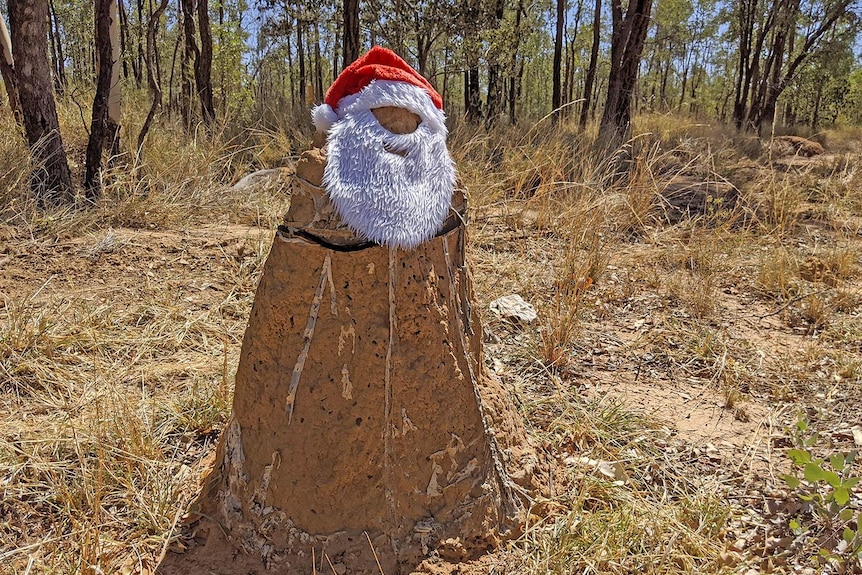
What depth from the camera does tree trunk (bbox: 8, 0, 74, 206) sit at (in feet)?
13.1

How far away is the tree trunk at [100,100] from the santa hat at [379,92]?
369 cm

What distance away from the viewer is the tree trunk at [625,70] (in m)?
6.80

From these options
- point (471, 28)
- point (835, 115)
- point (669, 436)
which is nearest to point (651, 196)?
point (669, 436)

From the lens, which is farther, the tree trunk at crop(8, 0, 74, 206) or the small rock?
the tree trunk at crop(8, 0, 74, 206)

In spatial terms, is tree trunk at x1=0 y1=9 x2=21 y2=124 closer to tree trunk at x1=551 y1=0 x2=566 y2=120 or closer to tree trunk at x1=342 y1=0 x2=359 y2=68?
tree trunk at x1=342 y1=0 x2=359 y2=68

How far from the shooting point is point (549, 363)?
9.24ft

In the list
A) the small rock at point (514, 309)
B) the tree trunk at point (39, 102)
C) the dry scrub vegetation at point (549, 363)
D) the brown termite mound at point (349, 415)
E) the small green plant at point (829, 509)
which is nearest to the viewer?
the brown termite mound at point (349, 415)

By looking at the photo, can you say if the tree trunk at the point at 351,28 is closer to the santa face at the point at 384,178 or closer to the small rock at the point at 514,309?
the small rock at the point at 514,309

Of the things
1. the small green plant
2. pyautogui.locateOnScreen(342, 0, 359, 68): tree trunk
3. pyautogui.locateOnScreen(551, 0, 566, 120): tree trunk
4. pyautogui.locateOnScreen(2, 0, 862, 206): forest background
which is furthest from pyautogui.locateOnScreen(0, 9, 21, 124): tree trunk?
pyautogui.locateOnScreen(551, 0, 566, 120): tree trunk

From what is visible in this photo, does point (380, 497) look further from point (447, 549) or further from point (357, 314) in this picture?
point (357, 314)

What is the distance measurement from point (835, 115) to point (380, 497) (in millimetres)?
28839

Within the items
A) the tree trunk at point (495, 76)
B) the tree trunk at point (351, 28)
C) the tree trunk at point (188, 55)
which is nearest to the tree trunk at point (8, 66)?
the tree trunk at point (188, 55)

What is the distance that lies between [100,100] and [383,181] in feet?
13.5

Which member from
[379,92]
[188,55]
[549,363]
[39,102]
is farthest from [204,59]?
[379,92]
